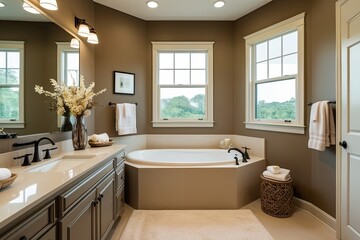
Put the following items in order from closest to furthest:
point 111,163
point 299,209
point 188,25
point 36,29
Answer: point 36,29, point 111,163, point 299,209, point 188,25

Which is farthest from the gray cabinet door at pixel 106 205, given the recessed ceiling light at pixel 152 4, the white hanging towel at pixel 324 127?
the recessed ceiling light at pixel 152 4

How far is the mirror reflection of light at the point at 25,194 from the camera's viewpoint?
86cm

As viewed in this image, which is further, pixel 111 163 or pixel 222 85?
pixel 222 85

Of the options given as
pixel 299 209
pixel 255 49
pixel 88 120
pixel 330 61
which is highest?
pixel 255 49

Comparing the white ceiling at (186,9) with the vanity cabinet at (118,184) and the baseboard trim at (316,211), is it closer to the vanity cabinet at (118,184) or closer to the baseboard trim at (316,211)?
the vanity cabinet at (118,184)

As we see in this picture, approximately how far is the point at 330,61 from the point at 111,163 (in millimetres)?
2510

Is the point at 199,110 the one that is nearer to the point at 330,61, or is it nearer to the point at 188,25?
the point at 188,25

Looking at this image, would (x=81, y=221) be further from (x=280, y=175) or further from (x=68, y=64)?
(x=280, y=175)

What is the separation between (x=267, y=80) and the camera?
2979mm

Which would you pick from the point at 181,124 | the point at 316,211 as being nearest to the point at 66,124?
the point at 181,124

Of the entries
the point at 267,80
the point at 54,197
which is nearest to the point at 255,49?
the point at 267,80

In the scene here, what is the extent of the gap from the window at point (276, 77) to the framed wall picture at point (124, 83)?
6.22ft

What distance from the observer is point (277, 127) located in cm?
276

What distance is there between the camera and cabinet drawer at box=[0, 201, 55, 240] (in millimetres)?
791
